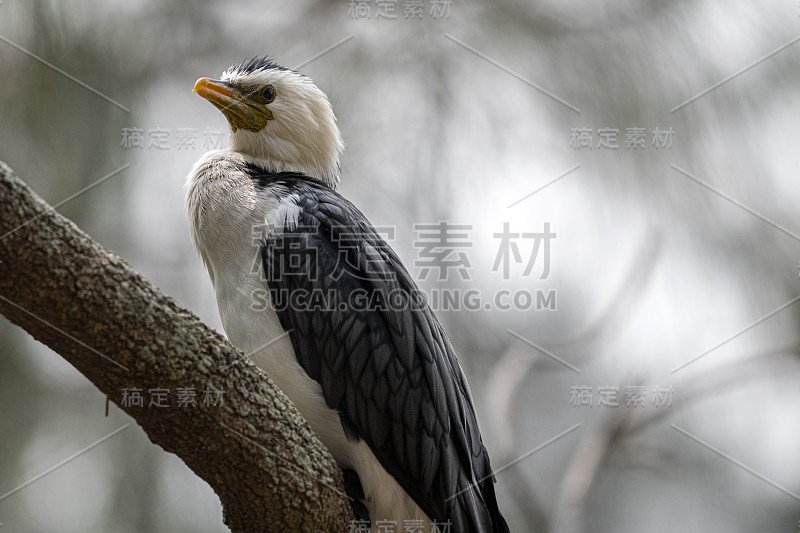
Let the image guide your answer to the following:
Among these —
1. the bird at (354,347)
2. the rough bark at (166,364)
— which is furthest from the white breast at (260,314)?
the rough bark at (166,364)

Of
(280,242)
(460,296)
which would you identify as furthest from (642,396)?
(280,242)

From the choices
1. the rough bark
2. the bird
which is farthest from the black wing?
the rough bark

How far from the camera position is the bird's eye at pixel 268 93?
139 inches

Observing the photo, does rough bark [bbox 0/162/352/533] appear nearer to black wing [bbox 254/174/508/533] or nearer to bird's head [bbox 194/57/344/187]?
black wing [bbox 254/174/508/533]

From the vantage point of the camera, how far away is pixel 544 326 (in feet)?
14.3

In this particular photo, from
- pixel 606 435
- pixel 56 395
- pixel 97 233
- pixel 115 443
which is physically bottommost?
pixel 606 435

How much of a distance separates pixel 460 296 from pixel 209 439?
2.28 meters

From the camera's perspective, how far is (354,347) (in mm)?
2668

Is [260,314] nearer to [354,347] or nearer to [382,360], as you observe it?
[354,347]

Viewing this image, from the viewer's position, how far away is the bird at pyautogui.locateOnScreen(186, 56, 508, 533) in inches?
103

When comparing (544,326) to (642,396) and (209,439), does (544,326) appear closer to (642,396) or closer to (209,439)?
(642,396)

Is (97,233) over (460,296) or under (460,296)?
over

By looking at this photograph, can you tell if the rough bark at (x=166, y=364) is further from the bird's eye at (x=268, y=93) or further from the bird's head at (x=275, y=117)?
the bird's eye at (x=268, y=93)

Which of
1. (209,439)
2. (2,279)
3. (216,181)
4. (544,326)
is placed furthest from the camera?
(544,326)
